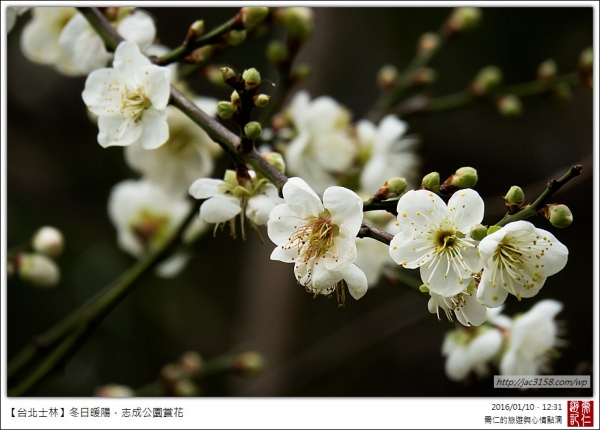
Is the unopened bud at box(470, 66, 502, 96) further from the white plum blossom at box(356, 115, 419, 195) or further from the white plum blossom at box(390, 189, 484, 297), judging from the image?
the white plum blossom at box(390, 189, 484, 297)

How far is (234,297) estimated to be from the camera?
2.18 m

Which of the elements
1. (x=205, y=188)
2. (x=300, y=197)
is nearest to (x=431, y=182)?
(x=300, y=197)

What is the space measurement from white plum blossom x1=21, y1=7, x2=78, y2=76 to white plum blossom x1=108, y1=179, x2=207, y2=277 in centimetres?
28

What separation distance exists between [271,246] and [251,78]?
999 millimetres

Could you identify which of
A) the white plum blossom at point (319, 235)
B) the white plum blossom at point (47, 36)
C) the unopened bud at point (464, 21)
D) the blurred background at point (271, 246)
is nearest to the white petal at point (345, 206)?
the white plum blossom at point (319, 235)

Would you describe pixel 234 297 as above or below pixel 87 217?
below

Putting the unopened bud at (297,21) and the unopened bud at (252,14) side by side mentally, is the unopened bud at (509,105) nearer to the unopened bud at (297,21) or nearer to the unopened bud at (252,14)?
the unopened bud at (297,21)

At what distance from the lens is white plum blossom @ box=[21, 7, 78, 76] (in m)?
0.87

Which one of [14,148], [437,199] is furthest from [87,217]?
[437,199]

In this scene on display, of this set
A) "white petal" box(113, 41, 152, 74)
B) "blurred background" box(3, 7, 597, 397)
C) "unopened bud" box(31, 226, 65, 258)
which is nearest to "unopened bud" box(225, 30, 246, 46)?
"white petal" box(113, 41, 152, 74)

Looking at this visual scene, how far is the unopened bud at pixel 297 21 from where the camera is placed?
902 millimetres

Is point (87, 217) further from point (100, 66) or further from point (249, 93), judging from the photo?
point (249, 93)

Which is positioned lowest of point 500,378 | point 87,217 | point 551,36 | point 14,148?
point 500,378

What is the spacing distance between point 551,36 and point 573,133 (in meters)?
0.37
